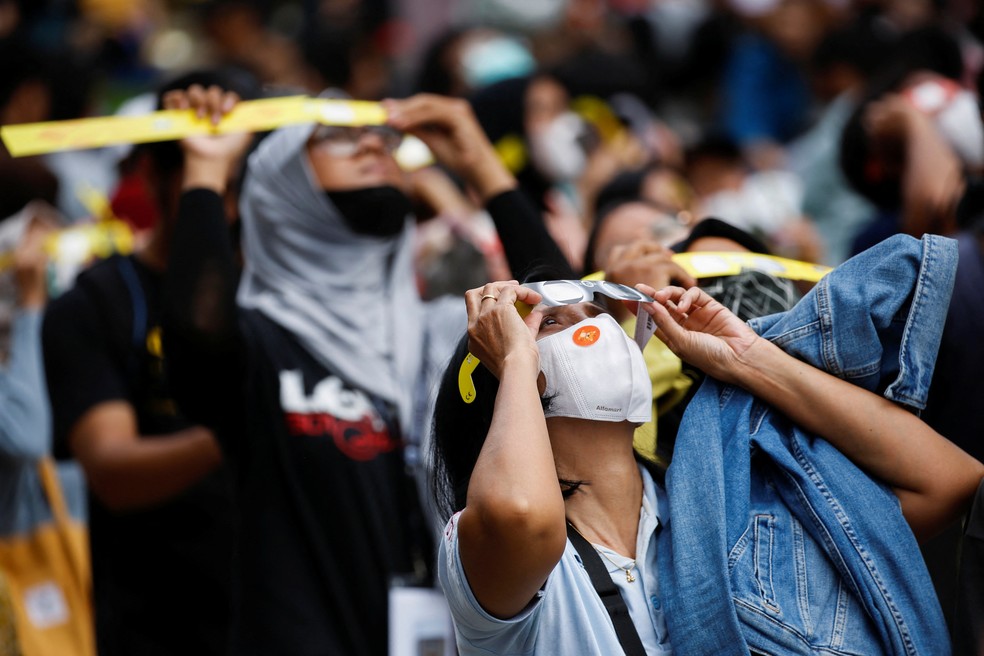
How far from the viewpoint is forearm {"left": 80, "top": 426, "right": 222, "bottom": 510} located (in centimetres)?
322

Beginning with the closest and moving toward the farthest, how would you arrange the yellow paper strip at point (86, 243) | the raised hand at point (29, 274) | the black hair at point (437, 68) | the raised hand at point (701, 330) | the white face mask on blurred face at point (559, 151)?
the raised hand at point (701, 330), the raised hand at point (29, 274), the yellow paper strip at point (86, 243), the white face mask on blurred face at point (559, 151), the black hair at point (437, 68)

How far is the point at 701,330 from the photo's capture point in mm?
2453

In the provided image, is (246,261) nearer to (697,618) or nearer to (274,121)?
(274,121)

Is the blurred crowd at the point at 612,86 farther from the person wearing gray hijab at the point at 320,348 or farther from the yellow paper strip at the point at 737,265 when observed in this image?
the yellow paper strip at the point at 737,265

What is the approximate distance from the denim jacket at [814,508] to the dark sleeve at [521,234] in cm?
70

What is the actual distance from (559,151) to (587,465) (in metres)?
3.21

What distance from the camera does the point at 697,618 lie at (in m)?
2.12

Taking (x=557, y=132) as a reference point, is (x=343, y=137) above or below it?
above

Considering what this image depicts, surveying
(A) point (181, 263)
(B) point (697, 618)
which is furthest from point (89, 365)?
(B) point (697, 618)

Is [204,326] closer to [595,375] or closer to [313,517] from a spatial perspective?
[313,517]

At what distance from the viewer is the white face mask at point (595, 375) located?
225 cm

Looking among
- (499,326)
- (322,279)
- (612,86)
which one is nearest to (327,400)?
(322,279)

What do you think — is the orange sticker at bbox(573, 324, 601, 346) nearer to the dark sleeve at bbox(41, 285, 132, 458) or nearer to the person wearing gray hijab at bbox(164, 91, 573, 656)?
the person wearing gray hijab at bbox(164, 91, 573, 656)

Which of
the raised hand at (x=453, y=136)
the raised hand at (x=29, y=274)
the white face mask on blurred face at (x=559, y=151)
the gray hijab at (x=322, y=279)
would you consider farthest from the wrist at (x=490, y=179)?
the white face mask on blurred face at (x=559, y=151)
